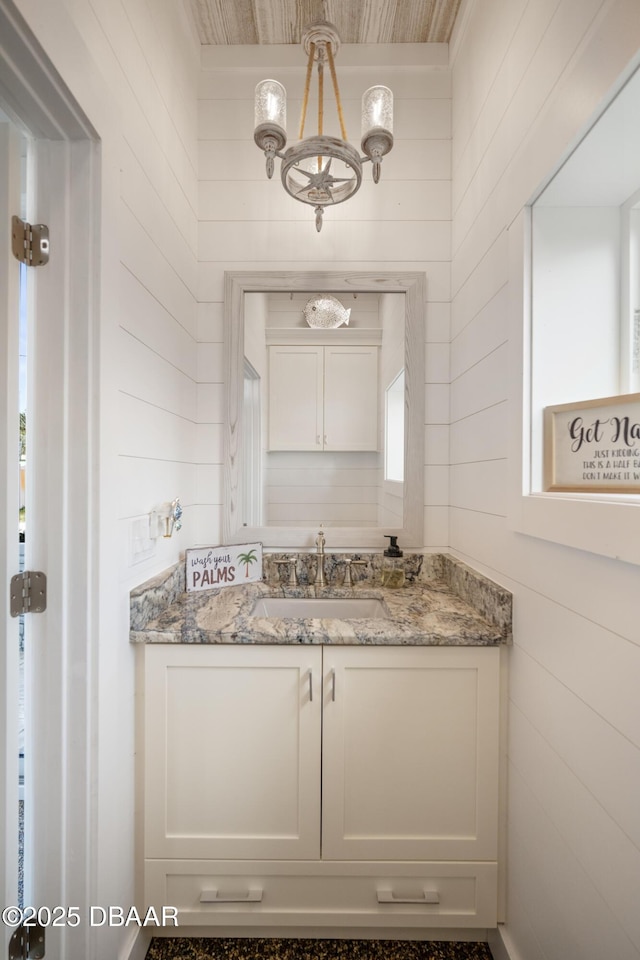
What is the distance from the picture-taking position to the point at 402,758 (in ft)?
3.69

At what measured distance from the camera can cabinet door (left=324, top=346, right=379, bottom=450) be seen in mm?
1639

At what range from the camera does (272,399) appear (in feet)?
5.41

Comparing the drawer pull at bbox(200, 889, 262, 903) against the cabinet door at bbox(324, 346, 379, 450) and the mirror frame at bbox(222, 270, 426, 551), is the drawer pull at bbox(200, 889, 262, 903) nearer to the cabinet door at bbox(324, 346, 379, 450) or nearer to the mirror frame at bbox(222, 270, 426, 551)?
the mirror frame at bbox(222, 270, 426, 551)

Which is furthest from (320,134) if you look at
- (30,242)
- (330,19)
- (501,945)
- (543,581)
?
(501,945)

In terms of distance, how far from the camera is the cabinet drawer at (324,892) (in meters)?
1.12

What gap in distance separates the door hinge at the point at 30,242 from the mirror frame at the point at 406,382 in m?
0.79

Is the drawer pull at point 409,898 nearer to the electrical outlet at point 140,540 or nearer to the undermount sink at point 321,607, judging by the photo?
the undermount sink at point 321,607

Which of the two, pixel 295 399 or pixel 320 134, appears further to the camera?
pixel 295 399

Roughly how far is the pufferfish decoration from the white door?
97cm

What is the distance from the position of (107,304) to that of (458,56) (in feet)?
5.35

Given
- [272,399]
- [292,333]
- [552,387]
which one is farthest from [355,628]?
[292,333]

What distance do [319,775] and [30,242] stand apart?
4.72 ft

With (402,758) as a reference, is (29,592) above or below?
above

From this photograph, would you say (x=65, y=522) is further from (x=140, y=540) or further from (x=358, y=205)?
Answer: (x=358, y=205)
